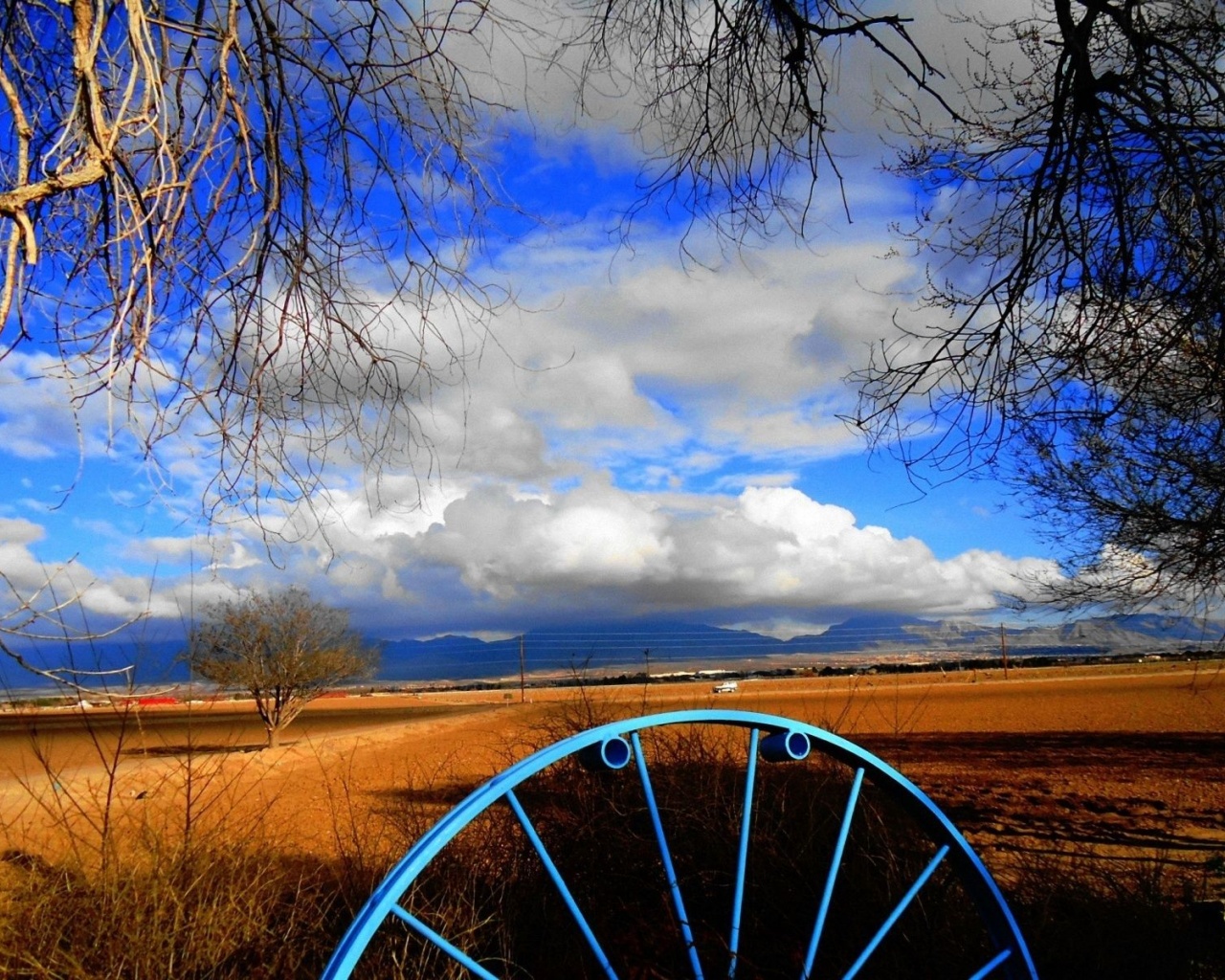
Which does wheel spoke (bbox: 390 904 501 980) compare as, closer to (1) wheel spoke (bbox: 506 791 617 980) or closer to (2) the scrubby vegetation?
(1) wheel spoke (bbox: 506 791 617 980)

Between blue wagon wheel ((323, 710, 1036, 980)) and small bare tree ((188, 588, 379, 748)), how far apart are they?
2648 cm

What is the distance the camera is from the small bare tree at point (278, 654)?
100 ft

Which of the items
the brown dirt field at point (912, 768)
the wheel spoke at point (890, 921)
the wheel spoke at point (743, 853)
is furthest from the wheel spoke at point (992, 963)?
the brown dirt field at point (912, 768)

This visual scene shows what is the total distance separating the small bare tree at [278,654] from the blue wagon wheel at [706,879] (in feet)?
86.9

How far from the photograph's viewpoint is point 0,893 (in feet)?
12.8

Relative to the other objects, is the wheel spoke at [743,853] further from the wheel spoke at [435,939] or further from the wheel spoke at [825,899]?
the wheel spoke at [435,939]

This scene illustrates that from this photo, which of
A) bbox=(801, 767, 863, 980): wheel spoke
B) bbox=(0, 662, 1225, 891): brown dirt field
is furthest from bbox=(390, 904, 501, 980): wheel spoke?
bbox=(0, 662, 1225, 891): brown dirt field

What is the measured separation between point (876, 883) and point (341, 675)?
3342 cm

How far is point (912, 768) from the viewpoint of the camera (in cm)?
1455

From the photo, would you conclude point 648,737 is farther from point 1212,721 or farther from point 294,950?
point 1212,721

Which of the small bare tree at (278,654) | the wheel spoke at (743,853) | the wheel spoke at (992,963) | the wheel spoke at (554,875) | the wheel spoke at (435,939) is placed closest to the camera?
the wheel spoke at (435,939)

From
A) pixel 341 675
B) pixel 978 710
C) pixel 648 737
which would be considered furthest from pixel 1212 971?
pixel 341 675

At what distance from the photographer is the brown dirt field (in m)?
5.57

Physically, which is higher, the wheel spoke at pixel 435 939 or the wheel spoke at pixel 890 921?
the wheel spoke at pixel 435 939
